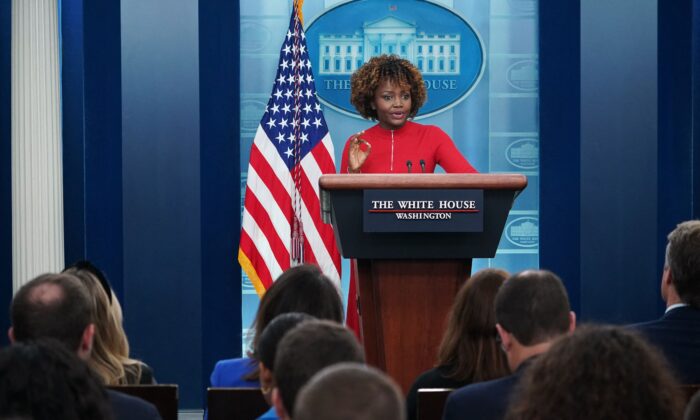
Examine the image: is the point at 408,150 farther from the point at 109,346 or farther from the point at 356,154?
the point at 109,346

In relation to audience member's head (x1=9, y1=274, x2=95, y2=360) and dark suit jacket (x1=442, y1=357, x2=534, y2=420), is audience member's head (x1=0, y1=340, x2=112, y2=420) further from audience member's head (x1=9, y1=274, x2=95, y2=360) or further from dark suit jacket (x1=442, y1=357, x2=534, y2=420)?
dark suit jacket (x1=442, y1=357, x2=534, y2=420)

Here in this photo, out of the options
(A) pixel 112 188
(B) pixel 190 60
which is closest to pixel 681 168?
(B) pixel 190 60

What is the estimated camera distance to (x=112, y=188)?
252 inches

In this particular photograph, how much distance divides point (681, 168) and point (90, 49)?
12.8 ft

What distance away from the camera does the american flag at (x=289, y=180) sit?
232 inches

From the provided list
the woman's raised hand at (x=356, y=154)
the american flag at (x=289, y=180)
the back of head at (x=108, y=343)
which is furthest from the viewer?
the american flag at (x=289, y=180)

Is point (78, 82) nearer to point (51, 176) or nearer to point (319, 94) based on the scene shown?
point (51, 176)

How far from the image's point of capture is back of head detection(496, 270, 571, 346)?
2605 millimetres

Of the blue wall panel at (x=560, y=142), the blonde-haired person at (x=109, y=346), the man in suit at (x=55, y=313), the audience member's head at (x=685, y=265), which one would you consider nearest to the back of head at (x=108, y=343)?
the blonde-haired person at (x=109, y=346)

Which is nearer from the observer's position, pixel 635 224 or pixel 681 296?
pixel 681 296

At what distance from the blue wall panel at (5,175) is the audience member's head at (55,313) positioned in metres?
4.25

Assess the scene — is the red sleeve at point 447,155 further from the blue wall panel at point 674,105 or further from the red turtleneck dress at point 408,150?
the blue wall panel at point 674,105

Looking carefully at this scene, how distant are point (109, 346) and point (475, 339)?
113 centimetres

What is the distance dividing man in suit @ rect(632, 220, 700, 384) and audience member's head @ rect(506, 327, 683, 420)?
154 centimetres
